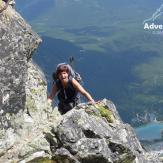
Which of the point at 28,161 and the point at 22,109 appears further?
the point at 22,109

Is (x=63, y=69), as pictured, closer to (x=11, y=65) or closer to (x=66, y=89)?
(x=66, y=89)

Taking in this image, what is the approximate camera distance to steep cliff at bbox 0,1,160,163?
22.4 metres

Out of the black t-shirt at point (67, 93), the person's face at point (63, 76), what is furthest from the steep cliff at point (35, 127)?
the person's face at point (63, 76)

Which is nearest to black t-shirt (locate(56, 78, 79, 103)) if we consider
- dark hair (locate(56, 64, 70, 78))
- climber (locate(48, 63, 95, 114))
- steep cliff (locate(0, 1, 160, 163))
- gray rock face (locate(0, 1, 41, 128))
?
climber (locate(48, 63, 95, 114))

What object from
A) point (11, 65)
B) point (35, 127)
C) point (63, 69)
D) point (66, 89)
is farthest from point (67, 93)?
point (11, 65)

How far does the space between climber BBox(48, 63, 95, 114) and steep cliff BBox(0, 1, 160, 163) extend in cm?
69

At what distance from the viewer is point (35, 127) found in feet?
79.2

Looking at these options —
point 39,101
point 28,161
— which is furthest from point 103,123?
point 28,161

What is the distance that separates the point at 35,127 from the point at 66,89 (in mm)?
2761

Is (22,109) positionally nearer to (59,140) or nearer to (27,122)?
(27,122)

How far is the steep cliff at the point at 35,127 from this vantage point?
73.5 feet

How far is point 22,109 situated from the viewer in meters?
24.3

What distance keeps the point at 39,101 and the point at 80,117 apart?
3.11 meters

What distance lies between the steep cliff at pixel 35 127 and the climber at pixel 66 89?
0.69 m
